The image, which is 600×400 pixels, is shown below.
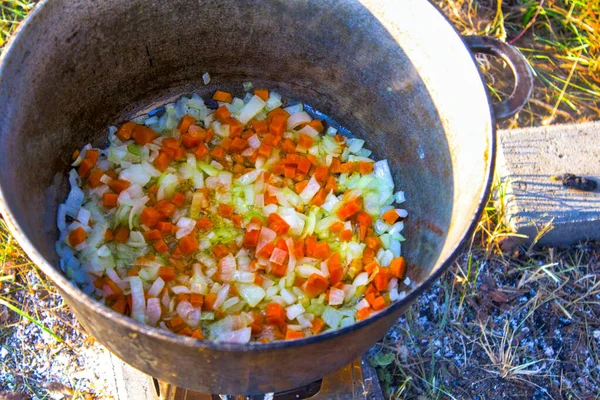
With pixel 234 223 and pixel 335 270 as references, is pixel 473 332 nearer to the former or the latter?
pixel 335 270

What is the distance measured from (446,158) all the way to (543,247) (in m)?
1.01

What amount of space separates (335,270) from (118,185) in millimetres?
897

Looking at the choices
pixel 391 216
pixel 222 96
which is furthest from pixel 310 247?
pixel 222 96

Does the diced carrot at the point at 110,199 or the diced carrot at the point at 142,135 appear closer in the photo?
the diced carrot at the point at 110,199

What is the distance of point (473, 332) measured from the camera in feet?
8.04

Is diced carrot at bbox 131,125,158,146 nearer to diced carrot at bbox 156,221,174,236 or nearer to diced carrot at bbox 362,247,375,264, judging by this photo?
diced carrot at bbox 156,221,174,236

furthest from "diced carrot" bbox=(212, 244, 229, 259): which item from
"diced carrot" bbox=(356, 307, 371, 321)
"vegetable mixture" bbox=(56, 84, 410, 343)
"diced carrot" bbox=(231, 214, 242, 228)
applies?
"diced carrot" bbox=(356, 307, 371, 321)

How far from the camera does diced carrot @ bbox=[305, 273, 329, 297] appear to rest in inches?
78.8

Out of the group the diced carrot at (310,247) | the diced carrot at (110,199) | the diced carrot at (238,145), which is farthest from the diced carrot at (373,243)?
the diced carrot at (110,199)

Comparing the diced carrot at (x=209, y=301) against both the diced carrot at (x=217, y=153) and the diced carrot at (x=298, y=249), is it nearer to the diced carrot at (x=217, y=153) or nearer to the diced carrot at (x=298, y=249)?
the diced carrot at (x=298, y=249)

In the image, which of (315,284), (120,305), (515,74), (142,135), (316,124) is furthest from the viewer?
(316,124)

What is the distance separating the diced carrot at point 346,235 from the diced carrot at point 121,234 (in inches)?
32.1

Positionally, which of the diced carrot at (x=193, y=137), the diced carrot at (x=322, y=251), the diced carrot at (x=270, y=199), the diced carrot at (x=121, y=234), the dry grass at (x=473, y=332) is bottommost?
the dry grass at (x=473, y=332)

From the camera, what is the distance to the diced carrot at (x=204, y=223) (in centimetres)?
215
